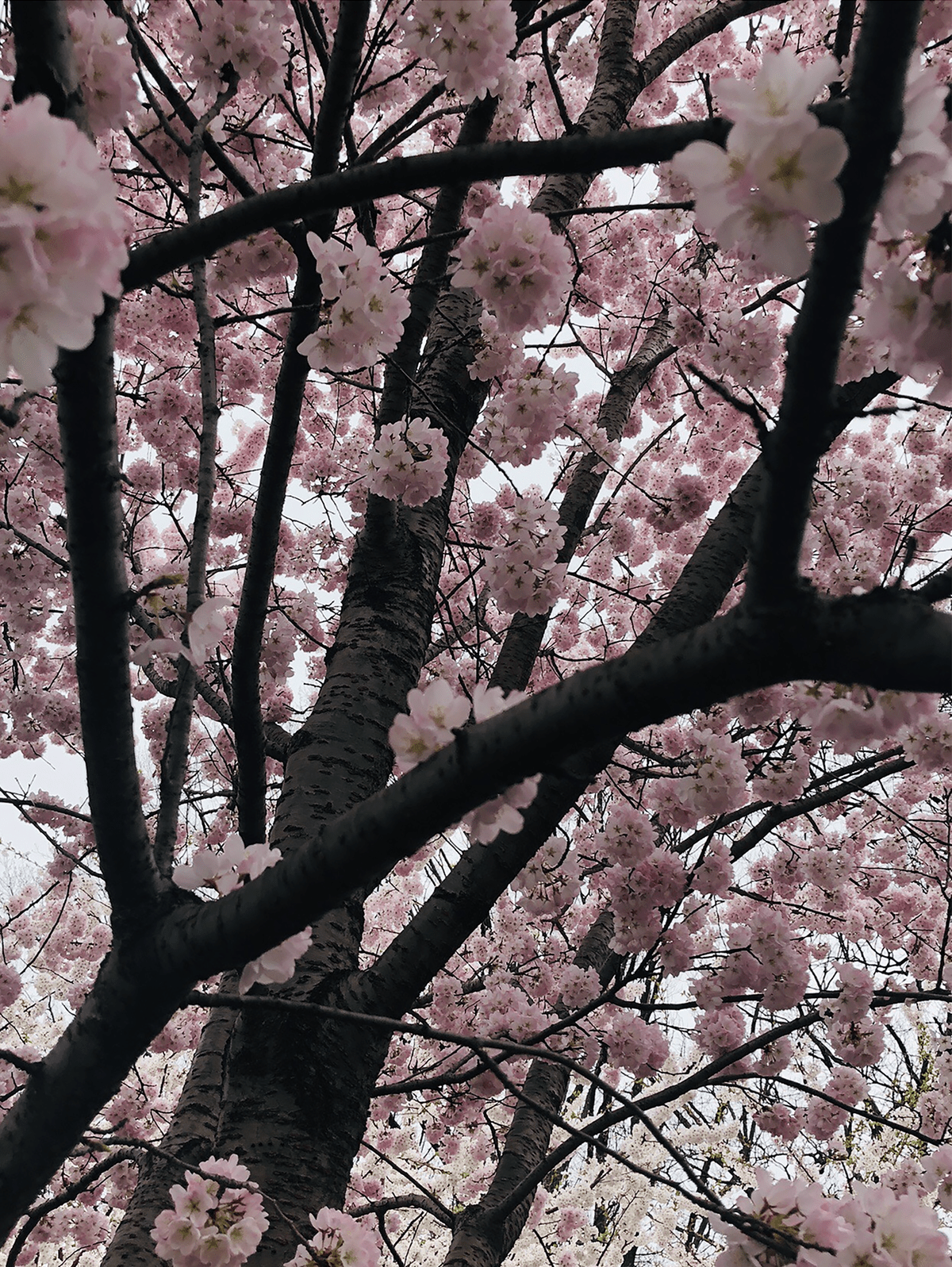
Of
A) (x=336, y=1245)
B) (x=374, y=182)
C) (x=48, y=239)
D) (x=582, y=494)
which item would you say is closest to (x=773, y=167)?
(x=374, y=182)

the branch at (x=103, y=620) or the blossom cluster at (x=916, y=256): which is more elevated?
the blossom cluster at (x=916, y=256)

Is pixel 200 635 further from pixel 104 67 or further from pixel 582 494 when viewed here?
pixel 582 494

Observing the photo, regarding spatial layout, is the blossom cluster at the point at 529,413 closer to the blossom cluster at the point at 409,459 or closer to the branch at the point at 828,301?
the blossom cluster at the point at 409,459

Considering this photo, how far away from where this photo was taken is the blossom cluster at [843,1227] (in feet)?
5.19

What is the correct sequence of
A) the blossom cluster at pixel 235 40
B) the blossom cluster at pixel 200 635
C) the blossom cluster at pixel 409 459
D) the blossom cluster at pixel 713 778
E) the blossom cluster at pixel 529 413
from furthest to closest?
the blossom cluster at pixel 713 778, the blossom cluster at pixel 529 413, the blossom cluster at pixel 409 459, the blossom cluster at pixel 235 40, the blossom cluster at pixel 200 635

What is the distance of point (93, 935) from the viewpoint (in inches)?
277

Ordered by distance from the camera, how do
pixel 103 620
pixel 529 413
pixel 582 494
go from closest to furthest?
pixel 103 620 → pixel 529 413 → pixel 582 494

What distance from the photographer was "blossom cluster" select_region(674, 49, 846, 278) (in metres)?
0.86

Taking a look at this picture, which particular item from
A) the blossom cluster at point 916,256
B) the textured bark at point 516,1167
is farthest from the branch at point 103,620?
the textured bark at point 516,1167

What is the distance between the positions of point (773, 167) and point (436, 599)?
2.29m

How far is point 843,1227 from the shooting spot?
63.2 inches

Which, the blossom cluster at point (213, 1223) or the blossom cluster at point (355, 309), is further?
the blossom cluster at point (355, 309)

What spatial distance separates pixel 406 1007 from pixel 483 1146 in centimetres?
557

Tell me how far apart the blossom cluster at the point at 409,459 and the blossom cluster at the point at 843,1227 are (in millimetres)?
2105
